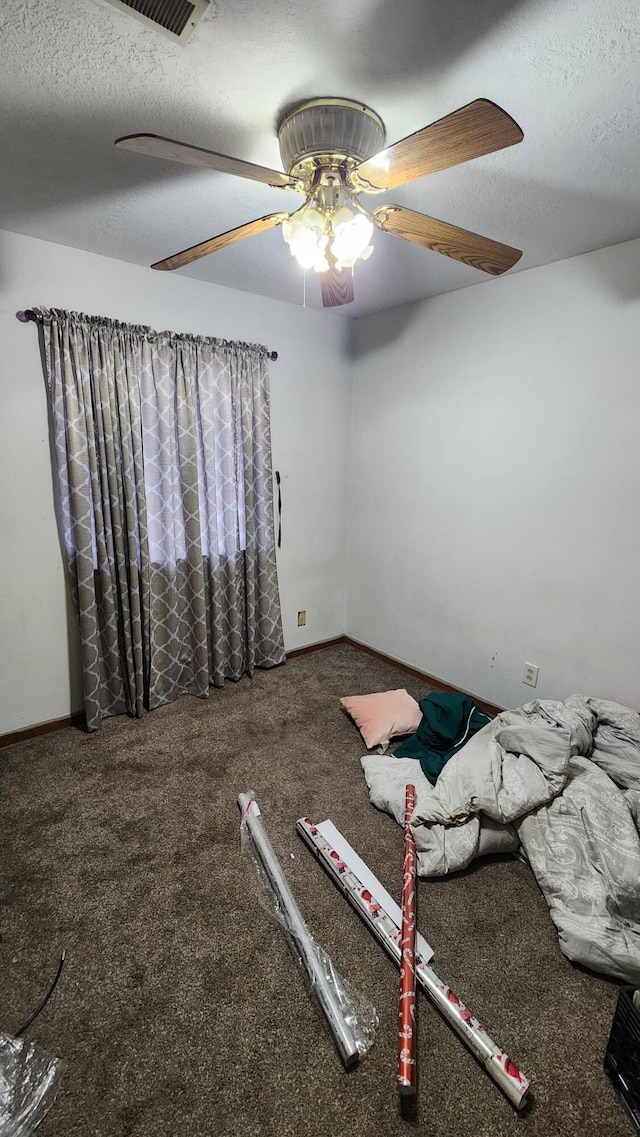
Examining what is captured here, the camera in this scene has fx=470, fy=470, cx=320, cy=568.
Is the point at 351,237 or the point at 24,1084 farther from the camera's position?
the point at 351,237

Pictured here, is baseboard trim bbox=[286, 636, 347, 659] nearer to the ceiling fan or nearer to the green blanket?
the green blanket

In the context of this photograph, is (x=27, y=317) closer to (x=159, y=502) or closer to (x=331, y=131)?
(x=159, y=502)

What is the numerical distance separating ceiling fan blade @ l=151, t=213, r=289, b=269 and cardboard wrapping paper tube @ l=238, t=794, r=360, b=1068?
204cm

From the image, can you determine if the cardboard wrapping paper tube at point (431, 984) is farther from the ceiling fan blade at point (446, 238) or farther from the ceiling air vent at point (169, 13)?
the ceiling air vent at point (169, 13)

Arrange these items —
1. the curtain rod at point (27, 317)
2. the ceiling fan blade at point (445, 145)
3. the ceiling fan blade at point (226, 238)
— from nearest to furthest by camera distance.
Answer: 1. the ceiling fan blade at point (445, 145)
2. the ceiling fan blade at point (226, 238)
3. the curtain rod at point (27, 317)

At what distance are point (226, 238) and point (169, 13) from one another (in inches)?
20.3

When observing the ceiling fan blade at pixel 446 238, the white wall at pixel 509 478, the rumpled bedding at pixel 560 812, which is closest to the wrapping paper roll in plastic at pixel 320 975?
the rumpled bedding at pixel 560 812

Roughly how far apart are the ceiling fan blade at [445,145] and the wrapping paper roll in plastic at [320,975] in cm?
203

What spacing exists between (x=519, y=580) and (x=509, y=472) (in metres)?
0.59

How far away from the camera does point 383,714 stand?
255cm

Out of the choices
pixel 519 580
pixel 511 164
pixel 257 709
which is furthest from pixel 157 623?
pixel 511 164

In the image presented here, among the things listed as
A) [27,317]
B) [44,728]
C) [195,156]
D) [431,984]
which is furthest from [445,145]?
[44,728]

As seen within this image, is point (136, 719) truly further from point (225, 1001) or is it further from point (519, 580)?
point (519, 580)

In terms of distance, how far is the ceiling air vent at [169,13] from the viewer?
920 millimetres
